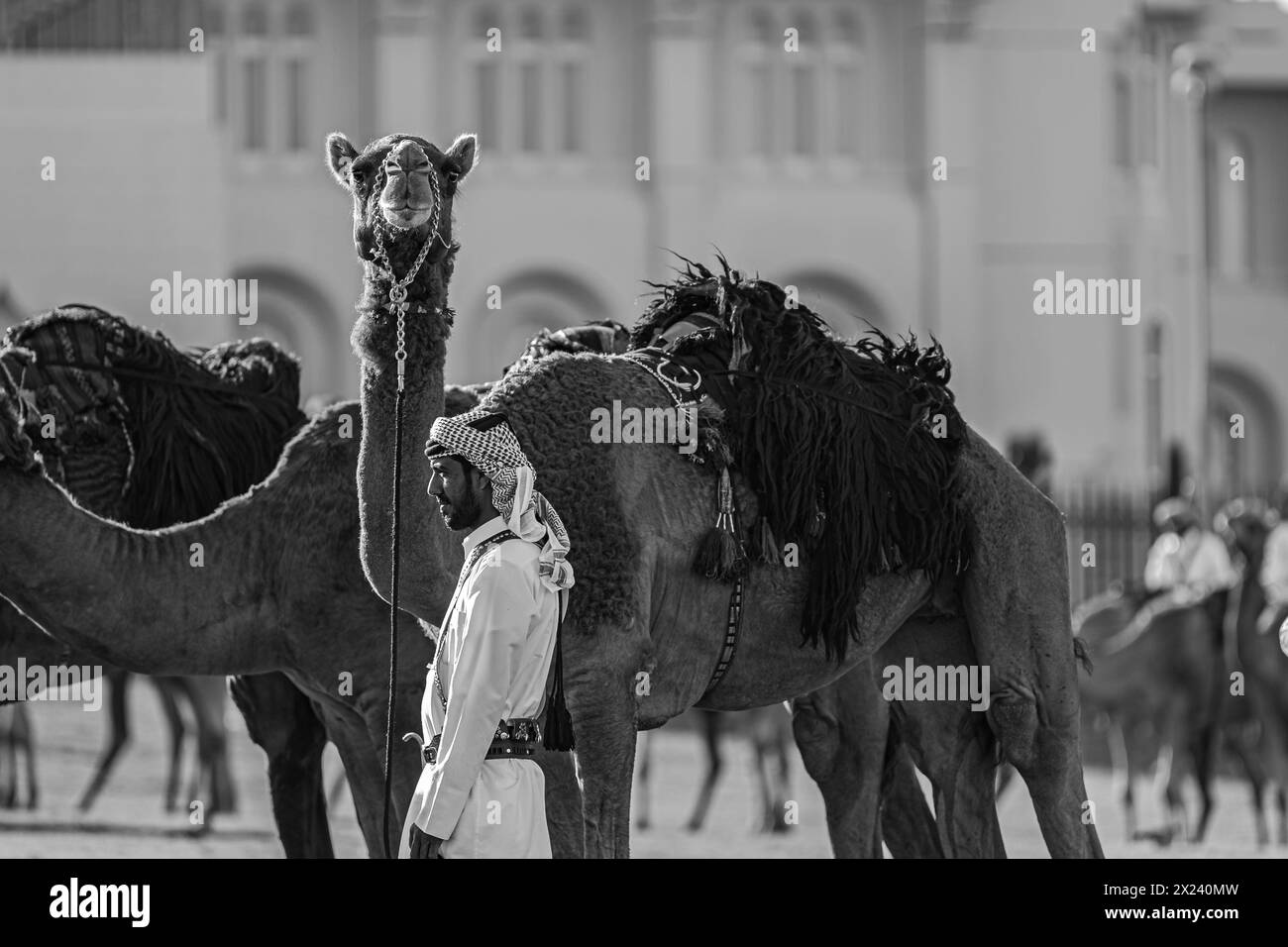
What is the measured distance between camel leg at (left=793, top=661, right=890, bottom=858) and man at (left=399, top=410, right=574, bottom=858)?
2.77 meters

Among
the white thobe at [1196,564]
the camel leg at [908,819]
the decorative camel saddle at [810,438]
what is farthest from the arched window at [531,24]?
the decorative camel saddle at [810,438]

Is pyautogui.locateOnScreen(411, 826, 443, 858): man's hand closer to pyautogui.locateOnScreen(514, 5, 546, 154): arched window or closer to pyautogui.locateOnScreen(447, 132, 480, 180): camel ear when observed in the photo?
pyautogui.locateOnScreen(447, 132, 480, 180): camel ear

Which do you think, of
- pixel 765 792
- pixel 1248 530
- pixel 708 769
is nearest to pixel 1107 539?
pixel 1248 530

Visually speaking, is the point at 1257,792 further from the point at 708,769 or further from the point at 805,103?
the point at 805,103

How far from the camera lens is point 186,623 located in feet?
32.4

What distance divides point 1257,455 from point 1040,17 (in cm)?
1436

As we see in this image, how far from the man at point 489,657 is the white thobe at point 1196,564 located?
1581cm

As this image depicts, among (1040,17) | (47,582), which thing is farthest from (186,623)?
(1040,17)

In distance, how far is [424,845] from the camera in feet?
25.4

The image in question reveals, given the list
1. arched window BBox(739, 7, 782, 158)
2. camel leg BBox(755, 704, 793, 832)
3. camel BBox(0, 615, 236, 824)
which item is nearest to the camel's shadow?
camel BBox(0, 615, 236, 824)

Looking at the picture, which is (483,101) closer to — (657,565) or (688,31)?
(688,31)

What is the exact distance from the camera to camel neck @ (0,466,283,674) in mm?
9570

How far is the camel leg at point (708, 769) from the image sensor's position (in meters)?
20.7

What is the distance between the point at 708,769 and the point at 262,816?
12.1ft
